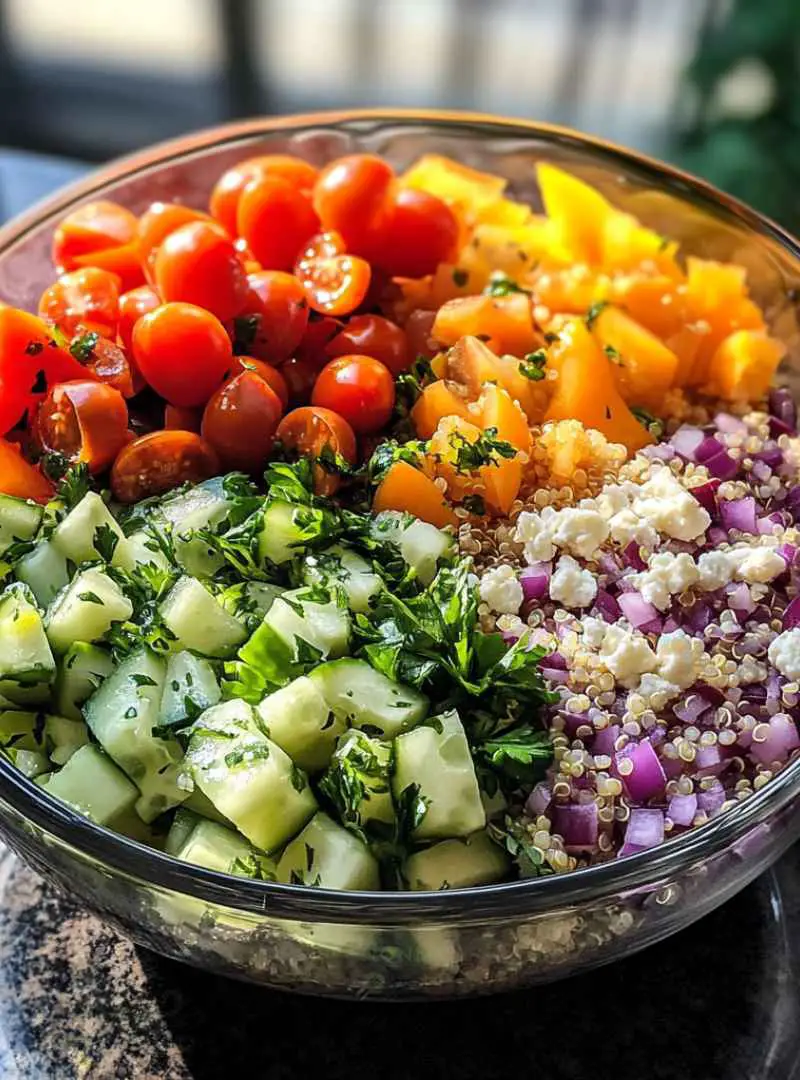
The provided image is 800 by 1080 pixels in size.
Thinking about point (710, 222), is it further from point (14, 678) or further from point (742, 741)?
point (14, 678)

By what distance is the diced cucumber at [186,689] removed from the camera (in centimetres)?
91

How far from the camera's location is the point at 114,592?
970mm

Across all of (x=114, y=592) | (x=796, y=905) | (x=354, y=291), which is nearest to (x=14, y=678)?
(x=114, y=592)

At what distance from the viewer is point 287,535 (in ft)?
3.39

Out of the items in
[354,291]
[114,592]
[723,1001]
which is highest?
[354,291]

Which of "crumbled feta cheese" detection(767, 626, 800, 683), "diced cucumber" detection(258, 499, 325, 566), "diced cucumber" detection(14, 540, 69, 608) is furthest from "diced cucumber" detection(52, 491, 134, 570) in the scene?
"crumbled feta cheese" detection(767, 626, 800, 683)

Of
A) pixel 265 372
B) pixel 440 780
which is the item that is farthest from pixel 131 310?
pixel 440 780

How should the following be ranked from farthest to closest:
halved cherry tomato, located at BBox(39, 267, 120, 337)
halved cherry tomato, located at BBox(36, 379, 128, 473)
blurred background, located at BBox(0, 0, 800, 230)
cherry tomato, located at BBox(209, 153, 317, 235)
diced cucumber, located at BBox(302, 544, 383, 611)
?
blurred background, located at BBox(0, 0, 800, 230)
cherry tomato, located at BBox(209, 153, 317, 235)
halved cherry tomato, located at BBox(39, 267, 120, 337)
halved cherry tomato, located at BBox(36, 379, 128, 473)
diced cucumber, located at BBox(302, 544, 383, 611)

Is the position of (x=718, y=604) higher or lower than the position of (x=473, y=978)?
higher

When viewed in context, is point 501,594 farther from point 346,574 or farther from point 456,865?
point 456,865

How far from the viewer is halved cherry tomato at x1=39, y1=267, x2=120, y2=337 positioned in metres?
1.21

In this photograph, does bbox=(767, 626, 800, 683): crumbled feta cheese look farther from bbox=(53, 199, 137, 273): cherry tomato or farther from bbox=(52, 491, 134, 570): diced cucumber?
bbox=(53, 199, 137, 273): cherry tomato

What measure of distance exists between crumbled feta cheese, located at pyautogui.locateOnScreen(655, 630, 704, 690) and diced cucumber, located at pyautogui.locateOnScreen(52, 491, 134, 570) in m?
0.44

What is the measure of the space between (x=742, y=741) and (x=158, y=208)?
2.64 feet
